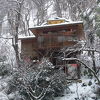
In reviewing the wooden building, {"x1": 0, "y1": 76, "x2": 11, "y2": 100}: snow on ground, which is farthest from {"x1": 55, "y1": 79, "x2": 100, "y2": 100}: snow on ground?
{"x1": 0, "y1": 76, "x2": 11, "y2": 100}: snow on ground

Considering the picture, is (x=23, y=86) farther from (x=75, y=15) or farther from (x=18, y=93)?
(x=75, y=15)

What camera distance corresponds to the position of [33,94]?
13.4 metres

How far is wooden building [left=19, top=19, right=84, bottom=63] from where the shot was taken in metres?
17.7

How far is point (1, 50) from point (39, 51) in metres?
6.67

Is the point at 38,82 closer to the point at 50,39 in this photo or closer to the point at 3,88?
the point at 3,88

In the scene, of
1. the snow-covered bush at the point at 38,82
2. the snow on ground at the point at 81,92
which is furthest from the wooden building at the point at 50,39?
the snow on ground at the point at 81,92

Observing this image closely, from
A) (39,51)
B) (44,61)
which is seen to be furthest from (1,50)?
(44,61)

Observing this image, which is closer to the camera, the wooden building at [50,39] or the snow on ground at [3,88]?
the snow on ground at [3,88]

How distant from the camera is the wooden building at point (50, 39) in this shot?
1770 centimetres

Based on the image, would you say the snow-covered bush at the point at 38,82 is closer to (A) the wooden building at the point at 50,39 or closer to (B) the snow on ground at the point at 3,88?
(B) the snow on ground at the point at 3,88

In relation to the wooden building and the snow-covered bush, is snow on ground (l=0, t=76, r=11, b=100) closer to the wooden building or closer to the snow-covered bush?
the snow-covered bush

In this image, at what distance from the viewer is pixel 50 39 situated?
17922 mm

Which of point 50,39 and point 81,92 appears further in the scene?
point 50,39

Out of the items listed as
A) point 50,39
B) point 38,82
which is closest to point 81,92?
point 38,82
